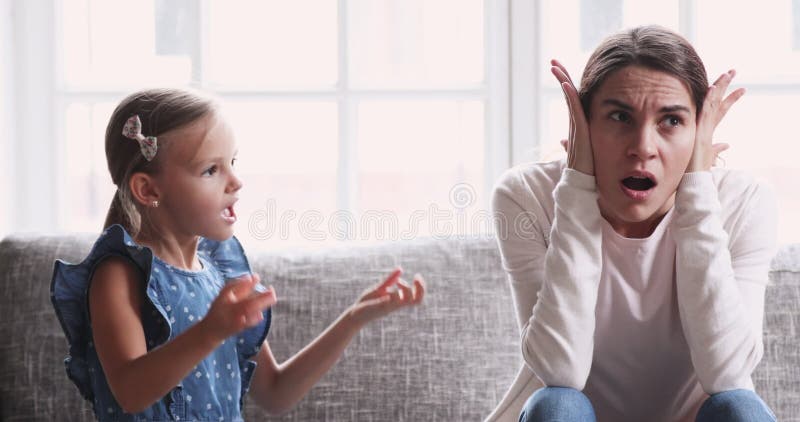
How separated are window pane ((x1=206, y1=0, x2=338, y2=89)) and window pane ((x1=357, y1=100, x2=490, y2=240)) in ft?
0.61

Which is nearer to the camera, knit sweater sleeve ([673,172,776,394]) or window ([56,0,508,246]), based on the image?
knit sweater sleeve ([673,172,776,394])

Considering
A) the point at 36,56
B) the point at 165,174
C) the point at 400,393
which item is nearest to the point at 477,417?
the point at 400,393

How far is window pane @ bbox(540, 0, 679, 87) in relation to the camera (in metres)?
2.58

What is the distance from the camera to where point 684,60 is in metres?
1.68

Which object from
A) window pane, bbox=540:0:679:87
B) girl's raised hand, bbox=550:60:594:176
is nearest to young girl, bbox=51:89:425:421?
girl's raised hand, bbox=550:60:594:176

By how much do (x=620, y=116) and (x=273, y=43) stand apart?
124 cm

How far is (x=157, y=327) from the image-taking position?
1.43 meters

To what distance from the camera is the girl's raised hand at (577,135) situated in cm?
170

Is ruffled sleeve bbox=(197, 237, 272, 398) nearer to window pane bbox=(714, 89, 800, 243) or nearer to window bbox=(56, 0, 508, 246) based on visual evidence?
window bbox=(56, 0, 508, 246)

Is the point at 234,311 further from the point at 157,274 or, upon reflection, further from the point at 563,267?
the point at 563,267

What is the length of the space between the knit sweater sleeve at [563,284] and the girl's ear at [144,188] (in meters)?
0.65

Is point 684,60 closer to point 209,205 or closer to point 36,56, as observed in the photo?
point 209,205

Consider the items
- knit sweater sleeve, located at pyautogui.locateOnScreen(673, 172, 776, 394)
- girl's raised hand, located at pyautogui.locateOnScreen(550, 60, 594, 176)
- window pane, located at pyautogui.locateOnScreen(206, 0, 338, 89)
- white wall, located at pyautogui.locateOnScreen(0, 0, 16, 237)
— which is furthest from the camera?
window pane, located at pyautogui.locateOnScreen(206, 0, 338, 89)

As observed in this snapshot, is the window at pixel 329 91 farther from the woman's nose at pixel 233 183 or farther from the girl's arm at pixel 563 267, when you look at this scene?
the woman's nose at pixel 233 183
